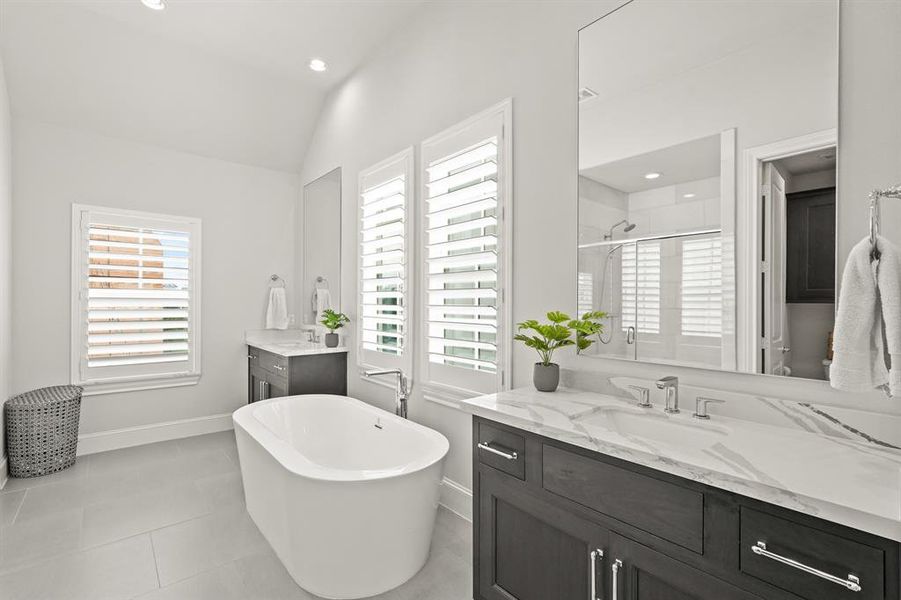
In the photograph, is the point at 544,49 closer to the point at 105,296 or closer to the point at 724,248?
the point at 724,248

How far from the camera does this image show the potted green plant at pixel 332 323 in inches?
144

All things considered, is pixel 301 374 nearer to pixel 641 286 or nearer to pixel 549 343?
pixel 549 343

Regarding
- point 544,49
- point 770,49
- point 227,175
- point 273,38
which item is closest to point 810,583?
point 770,49

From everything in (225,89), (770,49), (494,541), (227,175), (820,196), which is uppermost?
(225,89)

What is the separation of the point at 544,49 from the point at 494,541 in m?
2.18

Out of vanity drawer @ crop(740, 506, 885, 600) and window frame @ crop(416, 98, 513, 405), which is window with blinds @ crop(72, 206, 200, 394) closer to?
window frame @ crop(416, 98, 513, 405)

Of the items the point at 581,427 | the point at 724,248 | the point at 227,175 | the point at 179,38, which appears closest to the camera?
the point at 581,427

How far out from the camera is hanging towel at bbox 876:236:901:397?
3.14 ft

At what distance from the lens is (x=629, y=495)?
4.06 ft

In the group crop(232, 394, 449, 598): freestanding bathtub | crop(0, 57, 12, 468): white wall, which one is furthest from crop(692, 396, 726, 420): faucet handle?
crop(0, 57, 12, 468): white wall

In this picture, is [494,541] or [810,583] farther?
[494,541]

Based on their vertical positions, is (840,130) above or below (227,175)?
below

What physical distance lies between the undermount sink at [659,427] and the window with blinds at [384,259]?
160 centimetres

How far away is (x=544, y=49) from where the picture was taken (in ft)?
7.05
